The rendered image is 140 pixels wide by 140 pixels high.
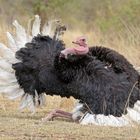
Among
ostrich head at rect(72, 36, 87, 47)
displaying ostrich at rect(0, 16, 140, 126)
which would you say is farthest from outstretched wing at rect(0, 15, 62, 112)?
ostrich head at rect(72, 36, 87, 47)

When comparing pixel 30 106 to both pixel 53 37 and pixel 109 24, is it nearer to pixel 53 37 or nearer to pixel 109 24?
pixel 53 37

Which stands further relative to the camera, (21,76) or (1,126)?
(21,76)

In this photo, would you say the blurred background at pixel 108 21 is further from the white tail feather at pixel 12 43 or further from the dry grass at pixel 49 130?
the dry grass at pixel 49 130

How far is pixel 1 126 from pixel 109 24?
14161 millimetres

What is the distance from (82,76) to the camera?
412 inches

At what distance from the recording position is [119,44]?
739 inches

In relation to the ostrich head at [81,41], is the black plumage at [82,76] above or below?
below

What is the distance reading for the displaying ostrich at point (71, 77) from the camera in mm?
10352

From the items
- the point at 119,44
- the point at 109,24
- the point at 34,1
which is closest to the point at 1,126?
the point at 119,44

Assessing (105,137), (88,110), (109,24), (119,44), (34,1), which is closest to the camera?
(105,137)

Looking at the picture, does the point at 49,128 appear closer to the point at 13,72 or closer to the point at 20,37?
the point at 13,72

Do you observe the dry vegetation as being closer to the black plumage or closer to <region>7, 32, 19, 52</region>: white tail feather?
the black plumage

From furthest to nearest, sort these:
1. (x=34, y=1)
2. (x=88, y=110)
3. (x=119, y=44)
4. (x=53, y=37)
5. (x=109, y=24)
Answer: (x=34, y=1) < (x=109, y=24) < (x=119, y=44) < (x=53, y=37) < (x=88, y=110)

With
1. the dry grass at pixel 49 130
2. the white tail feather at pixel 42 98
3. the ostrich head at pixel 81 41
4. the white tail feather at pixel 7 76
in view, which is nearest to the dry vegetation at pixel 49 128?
the dry grass at pixel 49 130
